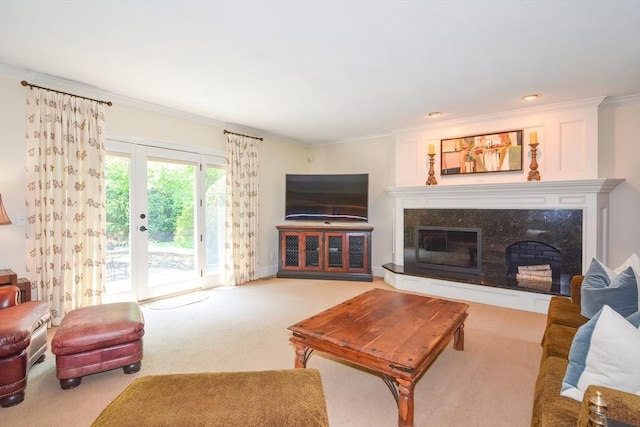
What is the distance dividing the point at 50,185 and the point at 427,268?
488 centimetres

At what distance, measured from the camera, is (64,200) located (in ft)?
10.7

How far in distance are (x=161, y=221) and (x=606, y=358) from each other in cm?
446

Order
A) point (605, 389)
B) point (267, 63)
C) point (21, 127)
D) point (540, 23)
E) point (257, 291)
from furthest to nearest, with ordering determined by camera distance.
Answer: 1. point (257, 291)
2. point (21, 127)
3. point (267, 63)
4. point (540, 23)
5. point (605, 389)

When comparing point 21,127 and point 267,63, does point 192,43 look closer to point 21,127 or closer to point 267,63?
point 267,63

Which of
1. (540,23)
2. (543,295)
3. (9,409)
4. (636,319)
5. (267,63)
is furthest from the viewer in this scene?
(543,295)

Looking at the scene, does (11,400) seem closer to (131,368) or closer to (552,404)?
(131,368)

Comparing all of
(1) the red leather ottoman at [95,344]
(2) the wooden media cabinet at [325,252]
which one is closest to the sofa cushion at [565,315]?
(2) the wooden media cabinet at [325,252]

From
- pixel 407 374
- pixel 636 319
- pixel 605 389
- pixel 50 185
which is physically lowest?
pixel 407 374

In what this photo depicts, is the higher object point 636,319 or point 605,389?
point 636,319

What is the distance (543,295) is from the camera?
366 centimetres

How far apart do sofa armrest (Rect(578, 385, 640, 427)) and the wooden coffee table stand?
75 centimetres

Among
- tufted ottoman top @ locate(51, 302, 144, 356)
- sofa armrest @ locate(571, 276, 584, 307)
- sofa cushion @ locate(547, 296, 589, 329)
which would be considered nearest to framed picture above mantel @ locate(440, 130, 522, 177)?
sofa armrest @ locate(571, 276, 584, 307)

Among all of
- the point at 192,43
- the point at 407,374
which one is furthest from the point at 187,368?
the point at 192,43

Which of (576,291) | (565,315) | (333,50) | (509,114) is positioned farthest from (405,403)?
(509,114)
